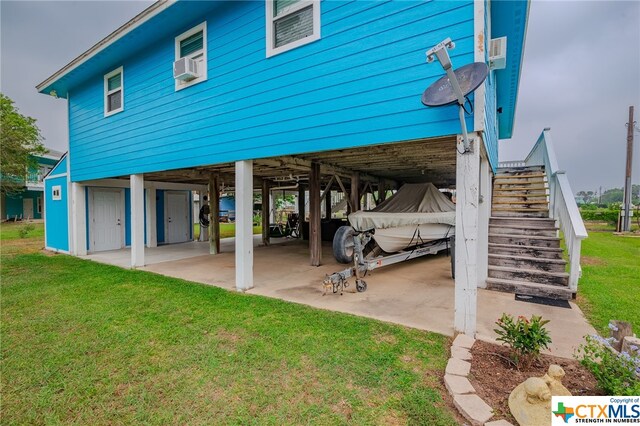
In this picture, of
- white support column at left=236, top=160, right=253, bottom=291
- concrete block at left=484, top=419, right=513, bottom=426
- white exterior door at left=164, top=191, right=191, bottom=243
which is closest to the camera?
concrete block at left=484, top=419, right=513, bottom=426

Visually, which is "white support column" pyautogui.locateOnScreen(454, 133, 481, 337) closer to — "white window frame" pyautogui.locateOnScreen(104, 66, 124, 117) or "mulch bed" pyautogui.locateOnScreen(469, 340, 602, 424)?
"mulch bed" pyautogui.locateOnScreen(469, 340, 602, 424)

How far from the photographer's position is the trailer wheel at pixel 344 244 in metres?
5.98

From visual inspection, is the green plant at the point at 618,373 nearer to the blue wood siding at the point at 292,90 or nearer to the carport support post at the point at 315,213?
the blue wood siding at the point at 292,90

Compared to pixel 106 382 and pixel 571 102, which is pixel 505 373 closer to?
pixel 106 382

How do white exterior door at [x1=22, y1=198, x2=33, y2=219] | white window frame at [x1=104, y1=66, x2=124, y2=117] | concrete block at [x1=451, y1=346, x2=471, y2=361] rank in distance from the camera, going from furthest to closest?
white exterior door at [x1=22, y1=198, x2=33, y2=219]
white window frame at [x1=104, y1=66, x2=124, y2=117]
concrete block at [x1=451, y1=346, x2=471, y2=361]

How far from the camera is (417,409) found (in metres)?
2.26

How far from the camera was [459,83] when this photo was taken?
10.2 feet

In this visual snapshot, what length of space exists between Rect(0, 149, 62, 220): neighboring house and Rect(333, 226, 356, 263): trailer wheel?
Answer: 29.6 meters

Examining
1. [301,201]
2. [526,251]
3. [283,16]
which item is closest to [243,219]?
[283,16]

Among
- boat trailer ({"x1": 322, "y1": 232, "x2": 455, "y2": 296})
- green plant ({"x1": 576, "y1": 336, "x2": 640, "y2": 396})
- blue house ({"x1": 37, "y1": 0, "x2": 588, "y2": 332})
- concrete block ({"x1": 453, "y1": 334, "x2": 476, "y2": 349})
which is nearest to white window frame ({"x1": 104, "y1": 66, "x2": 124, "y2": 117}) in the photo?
Answer: blue house ({"x1": 37, "y1": 0, "x2": 588, "y2": 332})

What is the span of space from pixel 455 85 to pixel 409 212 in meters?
4.74

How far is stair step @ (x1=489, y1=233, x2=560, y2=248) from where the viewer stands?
18.8 feet

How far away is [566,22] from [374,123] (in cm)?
1293

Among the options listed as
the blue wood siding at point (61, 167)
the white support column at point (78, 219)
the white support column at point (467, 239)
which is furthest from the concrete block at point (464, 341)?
the blue wood siding at point (61, 167)
